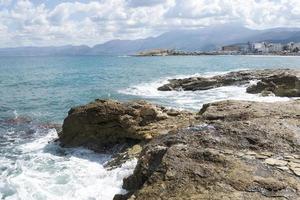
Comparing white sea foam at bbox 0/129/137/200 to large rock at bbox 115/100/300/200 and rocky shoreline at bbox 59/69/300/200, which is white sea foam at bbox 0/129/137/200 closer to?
rocky shoreline at bbox 59/69/300/200

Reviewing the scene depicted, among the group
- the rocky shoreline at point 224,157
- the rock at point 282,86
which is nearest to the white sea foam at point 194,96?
the rock at point 282,86

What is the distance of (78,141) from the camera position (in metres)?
20.5

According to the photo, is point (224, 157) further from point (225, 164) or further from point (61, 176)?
point (61, 176)

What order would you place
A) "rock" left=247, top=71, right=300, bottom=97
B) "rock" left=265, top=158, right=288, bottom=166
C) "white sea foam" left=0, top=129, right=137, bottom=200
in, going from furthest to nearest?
"rock" left=247, top=71, right=300, bottom=97
"white sea foam" left=0, top=129, right=137, bottom=200
"rock" left=265, top=158, right=288, bottom=166

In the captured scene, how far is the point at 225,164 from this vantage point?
30.2 ft

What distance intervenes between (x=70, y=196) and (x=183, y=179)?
19.7ft

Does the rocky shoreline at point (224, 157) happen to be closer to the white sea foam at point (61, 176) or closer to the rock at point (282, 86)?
the white sea foam at point (61, 176)

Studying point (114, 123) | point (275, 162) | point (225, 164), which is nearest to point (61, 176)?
point (114, 123)

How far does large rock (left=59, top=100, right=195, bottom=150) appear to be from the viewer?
1861cm

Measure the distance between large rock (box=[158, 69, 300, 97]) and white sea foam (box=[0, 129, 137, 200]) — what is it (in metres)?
22.4

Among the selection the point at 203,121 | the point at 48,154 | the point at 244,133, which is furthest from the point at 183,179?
the point at 48,154

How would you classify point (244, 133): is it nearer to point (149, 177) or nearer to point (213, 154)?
point (213, 154)

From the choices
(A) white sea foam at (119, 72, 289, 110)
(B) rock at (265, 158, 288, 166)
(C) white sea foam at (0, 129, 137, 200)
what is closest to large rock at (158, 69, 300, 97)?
(A) white sea foam at (119, 72, 289, 110)

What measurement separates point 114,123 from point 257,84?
79.4 ft
